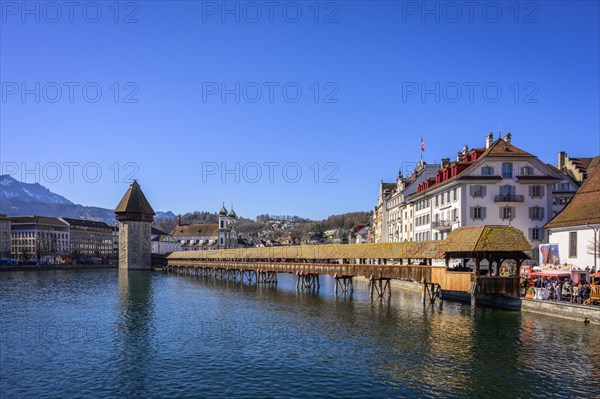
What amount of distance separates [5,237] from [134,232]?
151ft

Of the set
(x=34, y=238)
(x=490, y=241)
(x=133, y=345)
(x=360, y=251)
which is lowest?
(x=34, y=238)

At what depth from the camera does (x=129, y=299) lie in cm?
4441

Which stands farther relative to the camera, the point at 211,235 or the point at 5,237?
the point at 211,235

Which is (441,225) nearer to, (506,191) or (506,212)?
(506,212)

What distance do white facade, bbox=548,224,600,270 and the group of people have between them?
2268mm

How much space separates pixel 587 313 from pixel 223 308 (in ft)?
76.9

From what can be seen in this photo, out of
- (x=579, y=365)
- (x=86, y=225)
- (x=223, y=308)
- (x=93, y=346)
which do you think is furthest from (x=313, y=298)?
(x=86, y=225)

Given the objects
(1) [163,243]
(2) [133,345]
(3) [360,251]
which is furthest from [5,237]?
(2) [133,345]

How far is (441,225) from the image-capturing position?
51.0 meters

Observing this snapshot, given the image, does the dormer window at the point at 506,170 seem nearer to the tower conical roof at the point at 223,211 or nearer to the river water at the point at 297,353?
the river water at the point at 297,353

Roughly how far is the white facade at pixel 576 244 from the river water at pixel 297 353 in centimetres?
819

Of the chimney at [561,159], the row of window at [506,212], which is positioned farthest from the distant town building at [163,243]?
the row of window at [506,212]

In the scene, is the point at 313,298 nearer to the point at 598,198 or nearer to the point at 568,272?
the point at 568,272

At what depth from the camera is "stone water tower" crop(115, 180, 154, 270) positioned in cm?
10288
